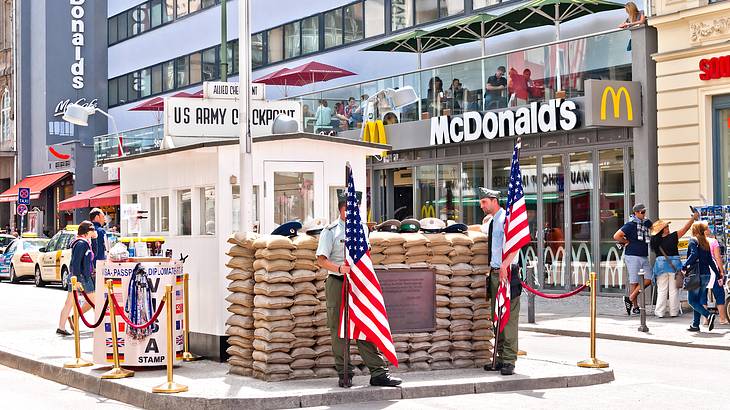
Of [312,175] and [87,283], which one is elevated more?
[312,175]

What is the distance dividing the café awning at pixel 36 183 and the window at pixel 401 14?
25251 mm

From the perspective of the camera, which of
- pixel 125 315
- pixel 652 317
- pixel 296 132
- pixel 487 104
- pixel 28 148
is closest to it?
pixel 125 315

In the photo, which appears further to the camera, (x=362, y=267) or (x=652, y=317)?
(x=652, y=317)

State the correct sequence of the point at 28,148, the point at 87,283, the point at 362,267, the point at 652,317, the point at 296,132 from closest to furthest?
the point at 362,267 < the point at 296,132 < the point at 87,283 < the point at 652,317 < the point at 28,148

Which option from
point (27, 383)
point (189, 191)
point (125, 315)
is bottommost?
point (27, 383)

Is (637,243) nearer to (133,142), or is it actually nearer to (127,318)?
(127,318)

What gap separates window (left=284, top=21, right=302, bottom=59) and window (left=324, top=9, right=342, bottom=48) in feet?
6.38

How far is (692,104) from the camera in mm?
21500

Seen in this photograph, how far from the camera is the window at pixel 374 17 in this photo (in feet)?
118

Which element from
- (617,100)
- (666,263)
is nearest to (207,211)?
(666,263)

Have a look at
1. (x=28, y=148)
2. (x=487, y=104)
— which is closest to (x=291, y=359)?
(x=487, y=104)

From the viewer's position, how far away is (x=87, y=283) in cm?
1698

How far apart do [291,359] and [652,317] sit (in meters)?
9.96

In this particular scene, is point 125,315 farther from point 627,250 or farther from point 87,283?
point 627,250
